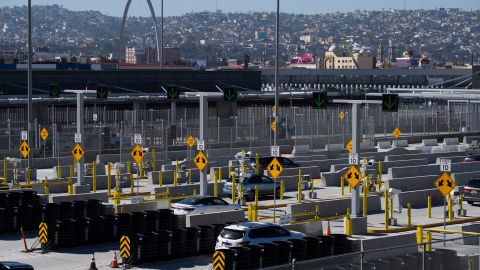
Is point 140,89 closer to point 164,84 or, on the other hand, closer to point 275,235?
point 164,84

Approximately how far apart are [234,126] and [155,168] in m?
10.6

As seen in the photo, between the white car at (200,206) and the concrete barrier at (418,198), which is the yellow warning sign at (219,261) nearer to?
the white car at (200,206)

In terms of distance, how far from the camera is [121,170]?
45656mm

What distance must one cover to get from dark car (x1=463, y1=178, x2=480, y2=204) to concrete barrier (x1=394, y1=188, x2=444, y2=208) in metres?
0.94

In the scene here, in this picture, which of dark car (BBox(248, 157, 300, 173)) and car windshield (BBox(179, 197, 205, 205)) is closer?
car windshield (BBox(179, 197, 205, 205))

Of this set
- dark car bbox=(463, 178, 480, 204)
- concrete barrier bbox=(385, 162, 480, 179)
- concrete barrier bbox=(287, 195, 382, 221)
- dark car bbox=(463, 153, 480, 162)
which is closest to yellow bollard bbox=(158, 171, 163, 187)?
concrete barrier bbox=(287, 195, 382, 221)

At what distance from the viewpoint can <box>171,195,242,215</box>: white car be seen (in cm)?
3095

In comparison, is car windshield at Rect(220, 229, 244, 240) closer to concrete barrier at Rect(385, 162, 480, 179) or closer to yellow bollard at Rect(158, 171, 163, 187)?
yellow bollard at Rect(158, 171, 163, 187)

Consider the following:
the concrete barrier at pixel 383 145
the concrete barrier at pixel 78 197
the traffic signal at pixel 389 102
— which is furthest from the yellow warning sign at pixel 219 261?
the concrete barrier at pixel 383 145

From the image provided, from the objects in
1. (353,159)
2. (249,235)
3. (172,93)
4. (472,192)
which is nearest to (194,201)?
(353,159)

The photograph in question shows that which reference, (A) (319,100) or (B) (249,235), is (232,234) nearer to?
(B) (249,235)

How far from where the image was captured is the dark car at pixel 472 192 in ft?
122

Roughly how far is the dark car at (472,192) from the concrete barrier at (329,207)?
364 centimetres

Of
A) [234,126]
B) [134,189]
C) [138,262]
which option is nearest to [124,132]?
[234,126]
